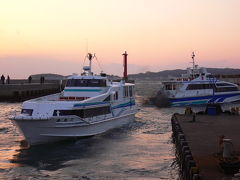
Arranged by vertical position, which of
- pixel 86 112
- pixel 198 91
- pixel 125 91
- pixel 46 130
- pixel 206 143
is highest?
pixel 125 91

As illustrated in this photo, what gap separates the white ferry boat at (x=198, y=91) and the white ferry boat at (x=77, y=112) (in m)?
21.7

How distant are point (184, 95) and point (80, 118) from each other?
29.7m

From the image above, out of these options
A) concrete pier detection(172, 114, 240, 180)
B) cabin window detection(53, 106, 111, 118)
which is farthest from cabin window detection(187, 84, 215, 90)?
cabin window detection(53, 106, 111, 118)

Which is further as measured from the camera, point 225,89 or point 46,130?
point 225,89

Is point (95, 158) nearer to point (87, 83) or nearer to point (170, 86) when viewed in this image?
point (87, 83)

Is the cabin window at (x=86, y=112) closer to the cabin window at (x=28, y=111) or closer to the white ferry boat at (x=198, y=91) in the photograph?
the cabin window at (x=28, y=111)

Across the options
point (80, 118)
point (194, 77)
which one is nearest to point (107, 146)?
point (80, 118)

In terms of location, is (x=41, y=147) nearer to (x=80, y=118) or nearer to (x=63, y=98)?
(x=80, y=118)

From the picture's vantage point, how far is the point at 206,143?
15.1 metres

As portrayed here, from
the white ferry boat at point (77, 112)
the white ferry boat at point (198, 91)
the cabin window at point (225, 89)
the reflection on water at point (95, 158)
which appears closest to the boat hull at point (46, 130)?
the white ferry boat at point (77, 112)

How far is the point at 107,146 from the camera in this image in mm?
19328

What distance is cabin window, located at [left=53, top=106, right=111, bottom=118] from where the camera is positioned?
18.6 m

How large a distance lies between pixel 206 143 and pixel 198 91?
107 feet

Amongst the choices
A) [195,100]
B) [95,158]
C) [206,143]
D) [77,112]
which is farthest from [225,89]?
[95,158]
